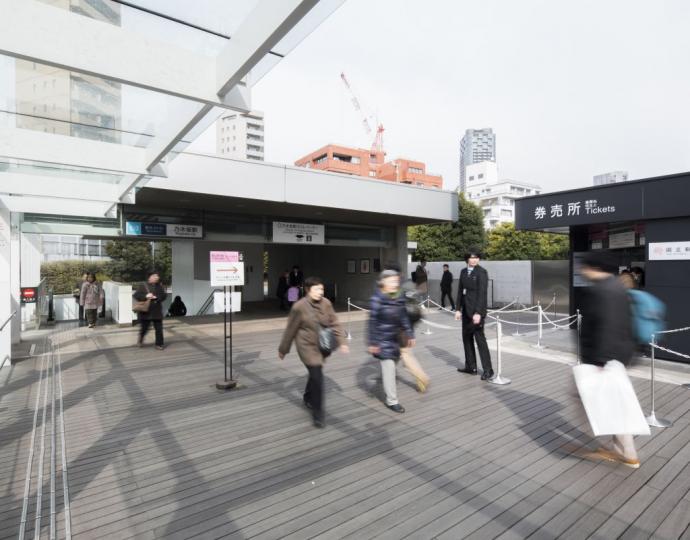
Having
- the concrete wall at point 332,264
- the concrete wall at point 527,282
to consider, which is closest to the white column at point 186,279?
the concrete wall at point 332,264

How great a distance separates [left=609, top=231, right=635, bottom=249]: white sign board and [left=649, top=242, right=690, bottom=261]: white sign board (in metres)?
2.09

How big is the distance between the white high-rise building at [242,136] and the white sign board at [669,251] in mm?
120066

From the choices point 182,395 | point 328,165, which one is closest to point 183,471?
point 182,395

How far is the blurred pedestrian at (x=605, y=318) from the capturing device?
331cm

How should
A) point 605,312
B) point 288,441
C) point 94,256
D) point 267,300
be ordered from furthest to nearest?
point 94,256
point 267,300
point 288,441
point 605,312

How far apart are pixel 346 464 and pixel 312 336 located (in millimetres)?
1386

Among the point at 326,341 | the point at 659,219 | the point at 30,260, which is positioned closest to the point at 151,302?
the point at 326,341

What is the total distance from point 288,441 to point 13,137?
5972 mm

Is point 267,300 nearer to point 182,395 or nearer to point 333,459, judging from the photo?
point 182,395

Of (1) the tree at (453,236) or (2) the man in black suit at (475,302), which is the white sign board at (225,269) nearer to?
(2) the man in black suit at (475,302)

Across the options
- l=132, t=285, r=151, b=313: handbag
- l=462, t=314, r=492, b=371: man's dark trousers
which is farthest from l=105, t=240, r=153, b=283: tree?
l=462, t=314, r=492, b=371: man's dark trousers

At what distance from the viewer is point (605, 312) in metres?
3.32

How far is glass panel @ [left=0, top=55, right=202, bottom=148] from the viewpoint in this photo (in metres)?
4.65

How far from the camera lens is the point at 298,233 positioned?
557 inches
